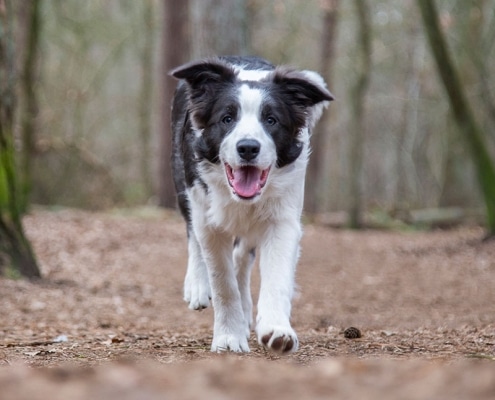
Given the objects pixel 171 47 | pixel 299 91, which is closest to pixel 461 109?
pixel 171 47

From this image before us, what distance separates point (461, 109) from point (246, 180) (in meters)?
9.54

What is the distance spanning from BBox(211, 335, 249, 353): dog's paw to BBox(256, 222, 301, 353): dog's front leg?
0.68m

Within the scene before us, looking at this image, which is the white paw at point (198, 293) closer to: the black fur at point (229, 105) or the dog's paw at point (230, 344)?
the dog's paw at point (230, 344)

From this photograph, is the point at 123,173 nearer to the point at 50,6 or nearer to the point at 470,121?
the point at 50,6

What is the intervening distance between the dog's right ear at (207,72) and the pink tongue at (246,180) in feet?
2.44

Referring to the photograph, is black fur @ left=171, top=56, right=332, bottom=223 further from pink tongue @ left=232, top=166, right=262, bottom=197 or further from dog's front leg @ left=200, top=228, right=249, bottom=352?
dog's front leg @ left=200, top=228, right=249, bottom=352

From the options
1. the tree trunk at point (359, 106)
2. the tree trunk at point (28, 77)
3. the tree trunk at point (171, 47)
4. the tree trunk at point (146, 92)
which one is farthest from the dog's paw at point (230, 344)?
the tree trunk at point (146, 92)

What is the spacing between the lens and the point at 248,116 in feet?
18.8

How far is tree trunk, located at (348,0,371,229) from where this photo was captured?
18.1 m

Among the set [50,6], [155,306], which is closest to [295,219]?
[155,306]

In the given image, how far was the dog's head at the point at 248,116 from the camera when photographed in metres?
5.67

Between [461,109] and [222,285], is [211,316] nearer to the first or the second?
[222,285]

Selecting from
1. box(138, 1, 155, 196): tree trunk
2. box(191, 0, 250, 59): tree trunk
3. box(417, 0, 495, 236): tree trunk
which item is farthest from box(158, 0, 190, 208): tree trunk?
box(417, 0, 495, 236): tree trunk

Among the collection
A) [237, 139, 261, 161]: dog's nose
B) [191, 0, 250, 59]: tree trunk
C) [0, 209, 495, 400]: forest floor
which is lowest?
[0, 209, 495, 400]: forest floor
